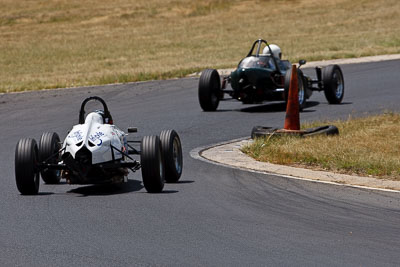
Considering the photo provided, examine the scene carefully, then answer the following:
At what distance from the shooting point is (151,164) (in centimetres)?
1068

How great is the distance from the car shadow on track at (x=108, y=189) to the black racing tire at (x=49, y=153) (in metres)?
0.48

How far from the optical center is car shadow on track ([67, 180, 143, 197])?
11126mm

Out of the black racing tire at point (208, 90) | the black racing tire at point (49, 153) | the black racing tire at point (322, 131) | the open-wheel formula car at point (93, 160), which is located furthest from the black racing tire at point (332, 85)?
the open-wheel formula car at point (93, 160)

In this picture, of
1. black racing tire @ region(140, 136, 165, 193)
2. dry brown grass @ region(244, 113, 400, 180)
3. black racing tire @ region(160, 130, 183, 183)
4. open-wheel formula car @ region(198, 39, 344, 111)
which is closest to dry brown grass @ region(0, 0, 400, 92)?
open-wheel formula car @ region(198, 39, 344, 111)

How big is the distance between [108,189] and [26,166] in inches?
46.5

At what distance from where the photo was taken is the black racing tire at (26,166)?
1073cm

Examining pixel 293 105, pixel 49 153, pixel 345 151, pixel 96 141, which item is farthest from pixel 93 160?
pixel 293 105

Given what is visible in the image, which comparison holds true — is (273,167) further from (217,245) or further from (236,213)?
(217,245)

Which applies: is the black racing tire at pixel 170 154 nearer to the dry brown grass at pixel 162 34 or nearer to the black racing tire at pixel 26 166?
the black racing tire at pixel 26 166

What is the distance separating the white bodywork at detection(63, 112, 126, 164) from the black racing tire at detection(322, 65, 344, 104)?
10.6 metres

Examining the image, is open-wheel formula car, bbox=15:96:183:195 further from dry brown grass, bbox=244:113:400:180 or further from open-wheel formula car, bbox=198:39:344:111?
open-wheel formula car, bbox=198:39:344:111

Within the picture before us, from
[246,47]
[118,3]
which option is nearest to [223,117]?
[246,47]

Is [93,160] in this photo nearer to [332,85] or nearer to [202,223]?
→ [202,223]

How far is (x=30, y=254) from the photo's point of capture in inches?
311
